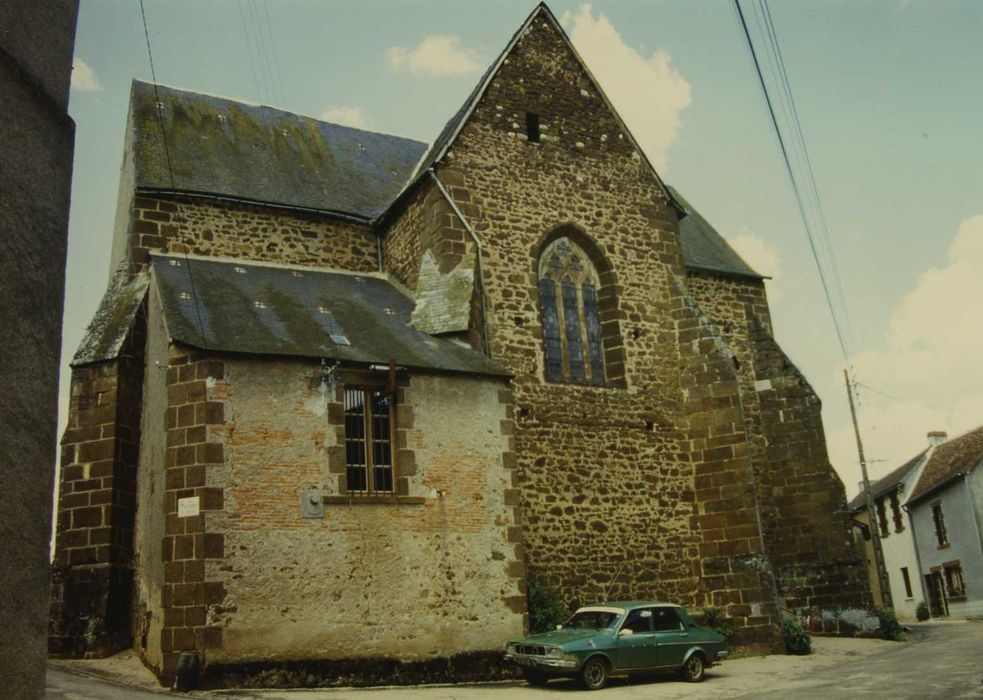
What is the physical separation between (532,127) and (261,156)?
613 cm

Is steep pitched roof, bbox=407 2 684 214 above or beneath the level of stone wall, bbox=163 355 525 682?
above

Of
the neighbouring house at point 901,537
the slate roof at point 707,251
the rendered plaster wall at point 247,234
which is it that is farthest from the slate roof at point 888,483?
the rendered plaster wall at point 247,234

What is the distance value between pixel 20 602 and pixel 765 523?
19776mm

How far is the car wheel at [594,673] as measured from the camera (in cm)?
1256

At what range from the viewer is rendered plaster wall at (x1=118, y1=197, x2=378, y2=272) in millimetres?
17391

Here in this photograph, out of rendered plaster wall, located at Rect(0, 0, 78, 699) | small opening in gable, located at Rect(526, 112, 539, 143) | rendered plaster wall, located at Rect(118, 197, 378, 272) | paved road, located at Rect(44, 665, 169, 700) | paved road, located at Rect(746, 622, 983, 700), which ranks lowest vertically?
paved road, located at Rect(746, 622, 983, 700)

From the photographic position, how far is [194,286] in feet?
50.3

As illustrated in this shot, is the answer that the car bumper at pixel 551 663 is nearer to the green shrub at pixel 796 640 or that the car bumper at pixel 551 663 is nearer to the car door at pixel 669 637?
the car door at pixel 669 637

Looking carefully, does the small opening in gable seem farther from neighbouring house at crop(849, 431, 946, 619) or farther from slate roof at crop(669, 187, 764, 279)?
neighbouring house at crop(849, 431, 946, 619)

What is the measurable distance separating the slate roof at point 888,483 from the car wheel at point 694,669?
29.2 m

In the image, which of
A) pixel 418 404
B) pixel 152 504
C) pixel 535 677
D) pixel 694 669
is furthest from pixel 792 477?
pixel 152 504

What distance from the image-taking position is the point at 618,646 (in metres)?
13.0

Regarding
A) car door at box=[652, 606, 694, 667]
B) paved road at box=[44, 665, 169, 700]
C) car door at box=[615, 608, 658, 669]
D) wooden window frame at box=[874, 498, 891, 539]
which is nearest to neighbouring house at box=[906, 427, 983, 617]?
→ wooden window frame at box=[874, 498, 891, 539]

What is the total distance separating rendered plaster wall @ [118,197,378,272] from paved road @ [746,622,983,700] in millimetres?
11831
